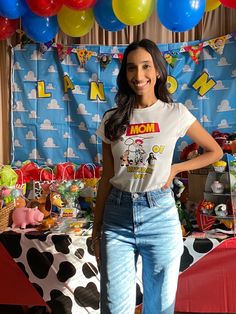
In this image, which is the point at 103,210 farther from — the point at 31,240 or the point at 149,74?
the point at 31,240

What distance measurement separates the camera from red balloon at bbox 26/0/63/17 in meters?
2.34

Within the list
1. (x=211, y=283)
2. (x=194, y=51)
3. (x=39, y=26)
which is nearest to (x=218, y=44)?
(x=194, y=51)

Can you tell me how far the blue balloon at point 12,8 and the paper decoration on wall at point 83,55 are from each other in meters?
0.69

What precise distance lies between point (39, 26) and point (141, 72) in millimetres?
1444

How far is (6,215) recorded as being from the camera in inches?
94.0

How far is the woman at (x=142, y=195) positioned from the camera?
1.34 meters

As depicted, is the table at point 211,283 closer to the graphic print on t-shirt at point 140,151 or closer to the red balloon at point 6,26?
the graphic print on t-shirt at point 140,151

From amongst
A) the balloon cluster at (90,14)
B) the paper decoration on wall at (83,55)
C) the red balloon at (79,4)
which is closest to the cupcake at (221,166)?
the balloon cluster at (90,14)

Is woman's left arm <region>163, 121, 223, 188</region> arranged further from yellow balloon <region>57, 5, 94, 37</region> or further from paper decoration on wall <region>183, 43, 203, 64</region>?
paper decoration on wall <region>183, 43, 203, 64</region>

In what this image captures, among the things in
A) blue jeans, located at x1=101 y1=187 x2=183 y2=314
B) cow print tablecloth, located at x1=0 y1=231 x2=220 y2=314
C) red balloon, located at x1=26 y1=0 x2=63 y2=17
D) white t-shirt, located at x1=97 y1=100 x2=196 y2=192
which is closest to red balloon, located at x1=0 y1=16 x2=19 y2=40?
red balloon, located at x1=26 y1=0 x2=63 y2=17

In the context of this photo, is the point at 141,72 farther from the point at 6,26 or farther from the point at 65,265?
the point at 6,26

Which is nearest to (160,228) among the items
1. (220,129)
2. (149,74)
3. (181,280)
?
(149,74)

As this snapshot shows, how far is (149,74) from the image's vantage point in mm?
1375

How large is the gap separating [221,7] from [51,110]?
1436 millimetres
